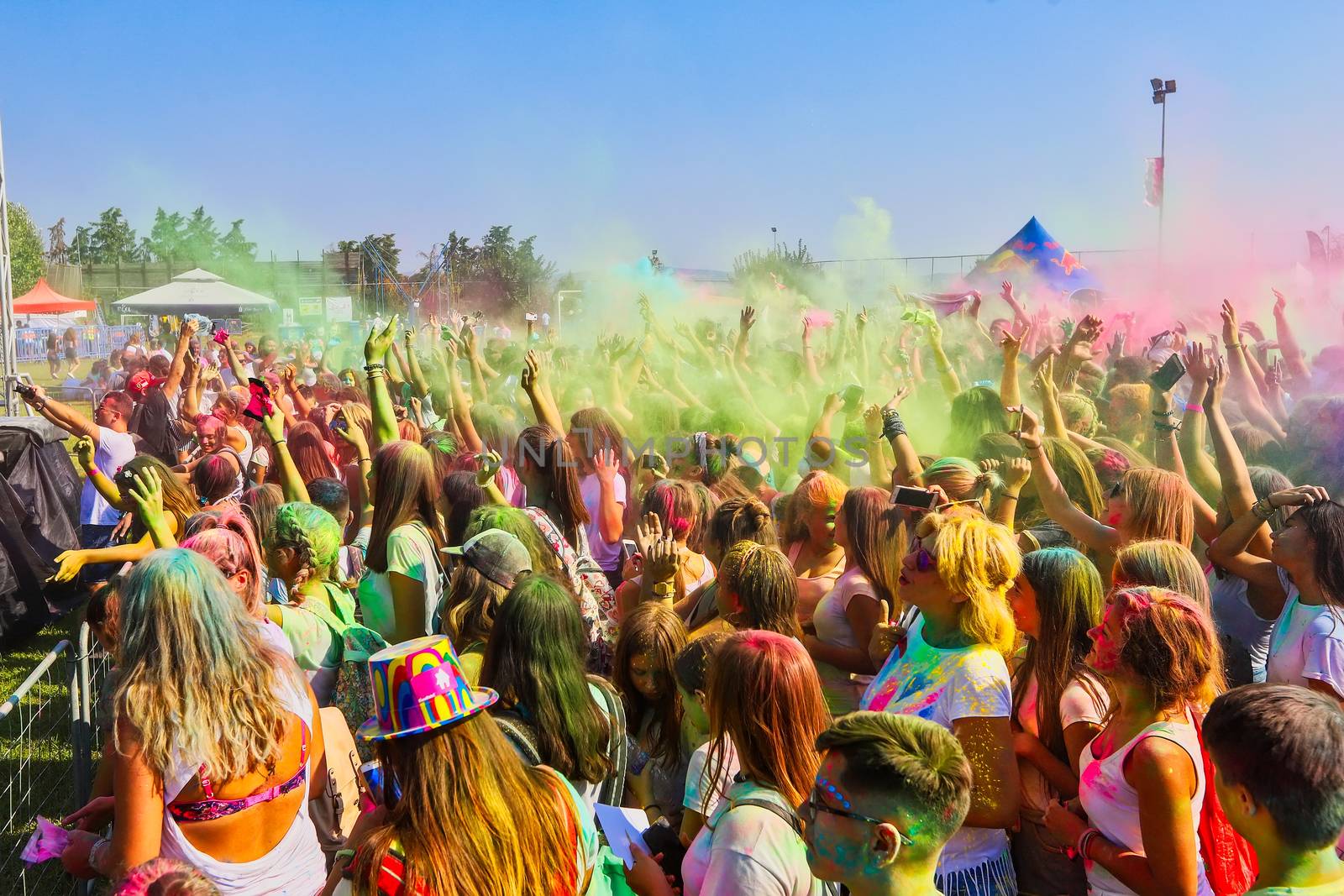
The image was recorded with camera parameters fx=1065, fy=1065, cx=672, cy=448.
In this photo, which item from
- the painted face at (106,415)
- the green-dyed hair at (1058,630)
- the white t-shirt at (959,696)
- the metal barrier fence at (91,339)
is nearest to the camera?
the white t-shirt at (959,696)

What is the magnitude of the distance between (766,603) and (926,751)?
1.56 m

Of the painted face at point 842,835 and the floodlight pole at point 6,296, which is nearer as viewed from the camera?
the painted face at point 842,835

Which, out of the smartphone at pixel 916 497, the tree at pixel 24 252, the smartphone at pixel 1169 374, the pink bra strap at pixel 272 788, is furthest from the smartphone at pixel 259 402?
the tree at pixel 24 252

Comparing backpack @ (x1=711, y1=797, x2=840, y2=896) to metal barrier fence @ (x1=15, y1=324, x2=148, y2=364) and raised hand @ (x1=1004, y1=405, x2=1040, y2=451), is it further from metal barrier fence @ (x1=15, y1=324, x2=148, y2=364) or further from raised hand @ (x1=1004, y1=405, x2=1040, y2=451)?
metal barrier fence @ (x1=15, y1=324, x2=148, y2=364)

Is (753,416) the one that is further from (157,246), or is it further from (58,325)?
(157,246)

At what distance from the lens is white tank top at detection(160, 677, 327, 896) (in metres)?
2.74

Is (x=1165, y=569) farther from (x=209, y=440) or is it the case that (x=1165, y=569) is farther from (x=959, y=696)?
(x=209, y=440)

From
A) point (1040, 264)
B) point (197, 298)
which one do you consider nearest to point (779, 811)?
Result: point (1040, 264)

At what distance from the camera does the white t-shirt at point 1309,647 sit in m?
3.22

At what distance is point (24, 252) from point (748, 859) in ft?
223

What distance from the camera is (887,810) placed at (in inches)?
81.6

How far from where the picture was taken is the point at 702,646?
3.19m

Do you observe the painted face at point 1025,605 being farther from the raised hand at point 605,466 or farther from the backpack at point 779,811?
the raised hand at point 605,466

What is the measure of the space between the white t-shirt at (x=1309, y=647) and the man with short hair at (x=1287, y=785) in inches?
46.5
